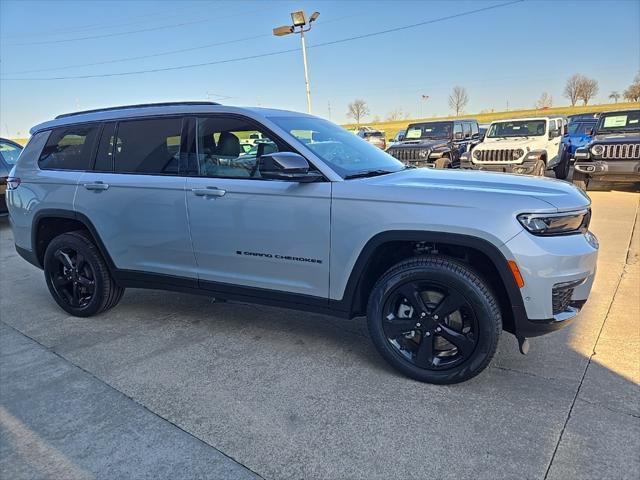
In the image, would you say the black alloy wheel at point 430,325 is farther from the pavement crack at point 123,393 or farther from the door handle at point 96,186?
the door handle at point 96,186

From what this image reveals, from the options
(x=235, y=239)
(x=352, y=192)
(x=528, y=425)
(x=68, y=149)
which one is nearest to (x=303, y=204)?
(x=352, y=192)

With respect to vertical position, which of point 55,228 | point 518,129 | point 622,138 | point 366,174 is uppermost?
point 518,129

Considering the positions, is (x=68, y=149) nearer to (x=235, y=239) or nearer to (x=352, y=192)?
(x=235, y=239)

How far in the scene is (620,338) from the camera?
3.50m

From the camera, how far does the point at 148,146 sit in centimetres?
381

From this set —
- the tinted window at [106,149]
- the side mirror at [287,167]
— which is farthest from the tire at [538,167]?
the tinted window at [106,149]

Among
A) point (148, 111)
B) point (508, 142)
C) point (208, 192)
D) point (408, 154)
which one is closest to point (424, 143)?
point (408, 154)

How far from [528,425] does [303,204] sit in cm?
185

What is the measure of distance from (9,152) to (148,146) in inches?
308

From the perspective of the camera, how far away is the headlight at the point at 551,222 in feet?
8.59

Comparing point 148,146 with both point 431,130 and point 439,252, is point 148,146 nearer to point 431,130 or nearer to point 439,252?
point 439,252

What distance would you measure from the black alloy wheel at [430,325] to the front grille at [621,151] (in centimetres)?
947

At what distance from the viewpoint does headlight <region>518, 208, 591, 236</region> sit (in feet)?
8.59

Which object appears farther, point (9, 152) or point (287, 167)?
point (9, 152)
